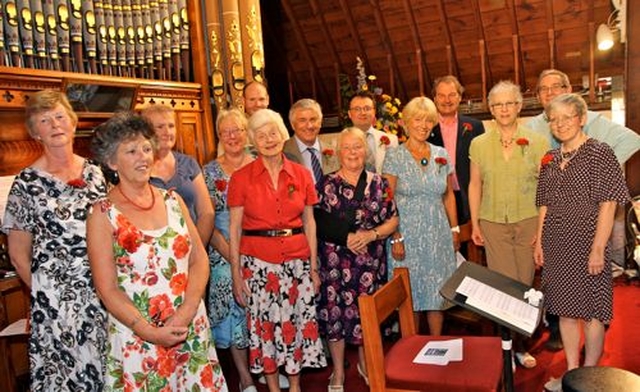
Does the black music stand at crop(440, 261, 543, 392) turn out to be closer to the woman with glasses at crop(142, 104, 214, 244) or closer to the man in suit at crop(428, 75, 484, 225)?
the woman with glasses at crop(142, 104, 214, 244)

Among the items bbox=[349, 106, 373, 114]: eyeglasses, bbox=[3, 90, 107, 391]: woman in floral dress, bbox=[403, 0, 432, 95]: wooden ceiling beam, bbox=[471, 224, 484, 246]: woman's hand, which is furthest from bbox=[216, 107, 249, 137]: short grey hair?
bbox=[403, 0, 432, 95]: wooden ceiling beam

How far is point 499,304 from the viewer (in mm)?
1740

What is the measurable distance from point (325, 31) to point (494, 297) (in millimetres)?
5983

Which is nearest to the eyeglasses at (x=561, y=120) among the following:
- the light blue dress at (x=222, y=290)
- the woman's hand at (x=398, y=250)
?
the woman's hand at (x=398, y=250)

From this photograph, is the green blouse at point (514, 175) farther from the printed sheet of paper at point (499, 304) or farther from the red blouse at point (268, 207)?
the printed sheet of paper at point (499, 304)

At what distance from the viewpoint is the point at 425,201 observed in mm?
3031

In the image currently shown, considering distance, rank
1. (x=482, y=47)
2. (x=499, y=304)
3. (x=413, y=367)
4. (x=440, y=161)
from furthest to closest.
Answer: (x=482, y=47) → (x=440, y=161) → (x=413, y=367) → (x=499, y=304)

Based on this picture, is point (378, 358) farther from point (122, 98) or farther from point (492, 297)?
point (122, 98)

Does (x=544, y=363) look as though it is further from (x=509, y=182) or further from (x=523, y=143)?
(x=523, y=143)

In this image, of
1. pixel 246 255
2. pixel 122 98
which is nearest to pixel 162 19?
pixel 122 98

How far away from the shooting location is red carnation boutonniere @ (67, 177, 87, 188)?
2230 mm

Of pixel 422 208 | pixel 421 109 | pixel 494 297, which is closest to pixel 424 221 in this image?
pixel 422 208

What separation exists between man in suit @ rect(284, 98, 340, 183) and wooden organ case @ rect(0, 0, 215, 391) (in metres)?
1.27

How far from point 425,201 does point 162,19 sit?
2372 millimetres
